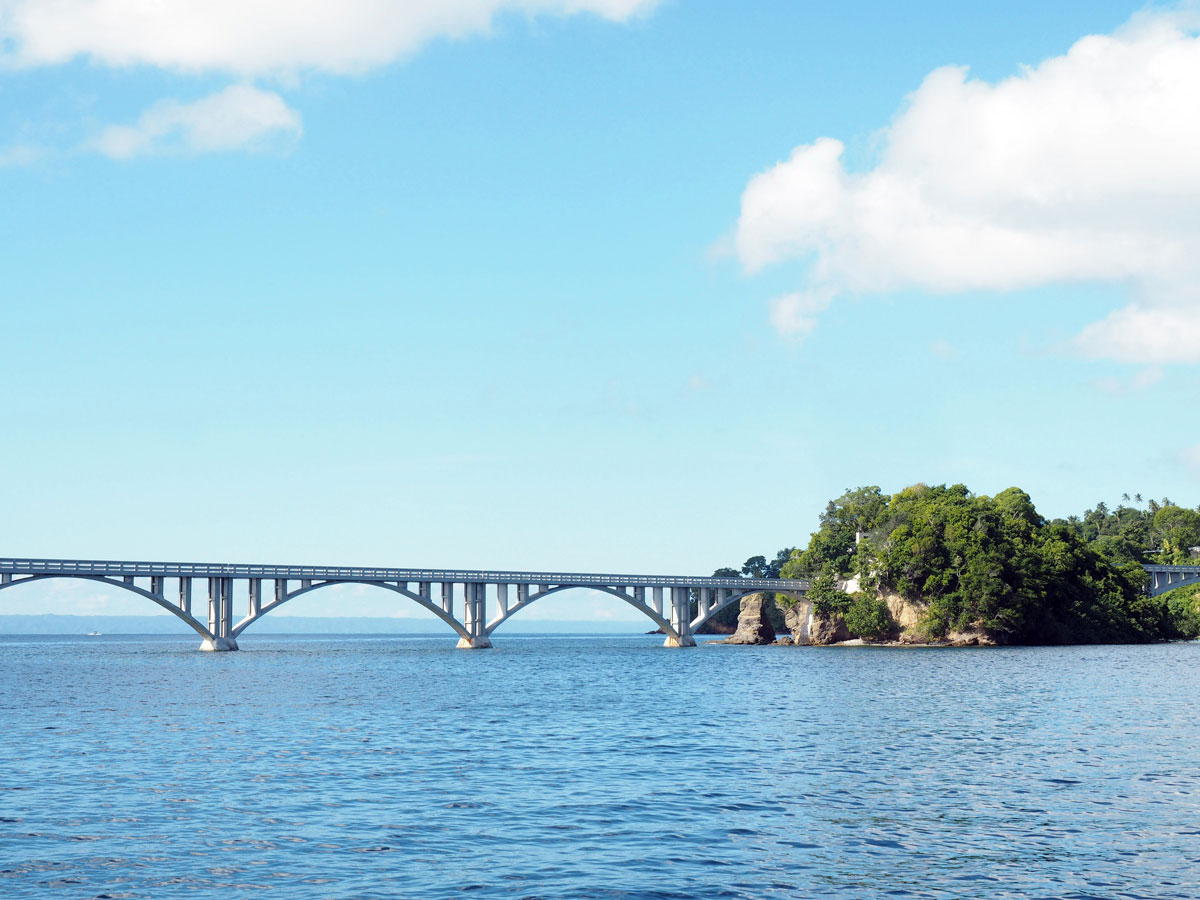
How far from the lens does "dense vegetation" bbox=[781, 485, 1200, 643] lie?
121938mm

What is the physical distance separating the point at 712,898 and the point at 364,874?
20.2 feet

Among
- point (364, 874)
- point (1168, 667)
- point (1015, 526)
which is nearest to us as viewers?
point (364, 874)

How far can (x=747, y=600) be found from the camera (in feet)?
570

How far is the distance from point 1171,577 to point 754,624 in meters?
58.9

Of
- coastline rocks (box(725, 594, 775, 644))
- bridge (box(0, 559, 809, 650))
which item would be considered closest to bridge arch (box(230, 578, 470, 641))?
bridge (box(0, 559, 809, 650))

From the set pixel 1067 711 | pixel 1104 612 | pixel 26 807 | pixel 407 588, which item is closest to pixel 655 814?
pixel 26 807

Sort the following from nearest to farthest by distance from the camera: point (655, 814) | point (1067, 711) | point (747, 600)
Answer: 1. point (655, 814)
2. point (1067, 711)
3. point (747, 600)

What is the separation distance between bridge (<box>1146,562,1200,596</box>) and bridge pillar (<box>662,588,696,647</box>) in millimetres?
69065

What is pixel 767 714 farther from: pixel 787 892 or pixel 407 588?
pixel 407 588

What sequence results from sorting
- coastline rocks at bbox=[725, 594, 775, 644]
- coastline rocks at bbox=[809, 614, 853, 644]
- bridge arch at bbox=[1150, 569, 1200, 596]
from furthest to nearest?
coastline rocks at bbox=[725, 594, 775, 644], bridge arch at bbox=[1150, 569, 1200, 596], coastline rocks at bbox=[809, 614, 853, 644]

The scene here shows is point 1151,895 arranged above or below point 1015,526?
below

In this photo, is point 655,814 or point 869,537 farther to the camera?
point 869,537

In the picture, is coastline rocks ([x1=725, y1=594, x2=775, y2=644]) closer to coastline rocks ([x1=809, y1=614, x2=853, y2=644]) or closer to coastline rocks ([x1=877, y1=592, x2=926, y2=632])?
coastline rocks ([x1=809, y1=614, x2=853, y2=644])

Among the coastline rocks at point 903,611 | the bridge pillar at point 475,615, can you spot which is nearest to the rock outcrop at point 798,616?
the coastline rocks at point 903,611
